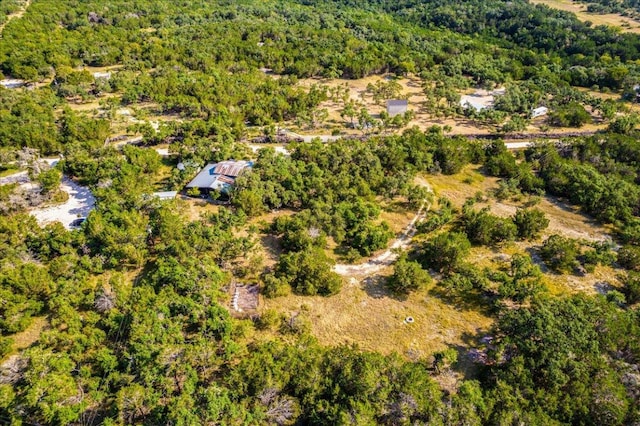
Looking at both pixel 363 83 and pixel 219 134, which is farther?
pixel 363 83

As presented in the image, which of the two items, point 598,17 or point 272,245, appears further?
point 598,17

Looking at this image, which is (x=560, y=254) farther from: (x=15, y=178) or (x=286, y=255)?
(x=15, y=178)

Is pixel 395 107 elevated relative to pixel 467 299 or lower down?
elevated

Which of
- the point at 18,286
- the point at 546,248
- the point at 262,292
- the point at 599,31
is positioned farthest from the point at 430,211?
the point at 599,31

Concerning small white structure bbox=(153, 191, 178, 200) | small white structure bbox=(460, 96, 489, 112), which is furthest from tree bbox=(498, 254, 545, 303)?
small white structure bbox=(460, 96, 489, 112)

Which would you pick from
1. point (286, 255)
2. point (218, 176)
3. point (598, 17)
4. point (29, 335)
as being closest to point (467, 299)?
point (286, 255)

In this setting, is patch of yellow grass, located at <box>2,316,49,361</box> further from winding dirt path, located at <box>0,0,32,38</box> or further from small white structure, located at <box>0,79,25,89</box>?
winding dirt path, located at <box>0,0,32,38</box>

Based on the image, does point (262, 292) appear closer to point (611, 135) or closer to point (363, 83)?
point (611, 135)
